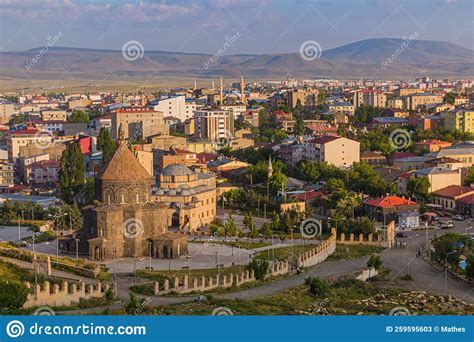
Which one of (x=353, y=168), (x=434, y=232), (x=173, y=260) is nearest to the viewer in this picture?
(x=173, y=260)

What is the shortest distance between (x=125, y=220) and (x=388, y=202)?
12314 mm

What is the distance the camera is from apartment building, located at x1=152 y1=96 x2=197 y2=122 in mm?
77062

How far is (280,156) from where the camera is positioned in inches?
1881

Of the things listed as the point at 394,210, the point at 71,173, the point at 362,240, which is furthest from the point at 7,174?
the point at 362,240

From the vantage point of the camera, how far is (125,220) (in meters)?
24.5

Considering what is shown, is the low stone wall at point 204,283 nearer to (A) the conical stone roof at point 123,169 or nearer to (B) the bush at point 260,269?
(B) the bush at point 260,269

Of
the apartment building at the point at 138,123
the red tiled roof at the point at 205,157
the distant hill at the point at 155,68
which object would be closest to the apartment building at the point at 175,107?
the apartment building at the point at 138,123

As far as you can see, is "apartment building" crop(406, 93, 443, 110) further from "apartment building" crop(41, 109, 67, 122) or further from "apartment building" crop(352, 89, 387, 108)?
"apartment building" crop(41, 109, 67, 122)

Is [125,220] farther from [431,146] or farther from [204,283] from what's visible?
[431,146]

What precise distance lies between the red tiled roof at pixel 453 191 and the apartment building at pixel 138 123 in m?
27.7

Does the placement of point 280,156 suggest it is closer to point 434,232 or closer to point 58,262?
point 434,232

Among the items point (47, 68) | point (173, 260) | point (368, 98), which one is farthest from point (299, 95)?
point (47, 68)

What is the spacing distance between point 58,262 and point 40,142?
2952cm

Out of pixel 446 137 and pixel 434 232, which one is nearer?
pixel 434 232
